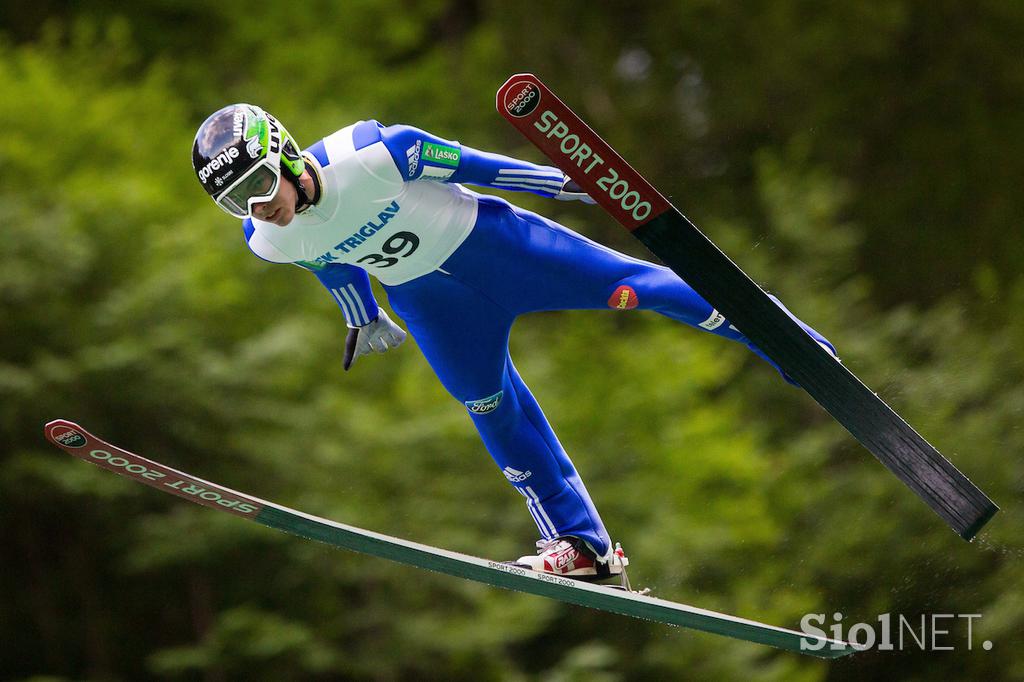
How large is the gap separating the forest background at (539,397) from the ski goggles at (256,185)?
4.45 metres

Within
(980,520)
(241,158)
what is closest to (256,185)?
(241,158)

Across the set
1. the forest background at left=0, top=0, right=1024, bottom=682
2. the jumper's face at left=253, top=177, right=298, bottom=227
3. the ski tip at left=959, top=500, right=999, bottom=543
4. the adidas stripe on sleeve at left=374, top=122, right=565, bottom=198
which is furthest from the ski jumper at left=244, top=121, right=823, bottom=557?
the forest background at left=0, top=0, right=1024, bottom=682

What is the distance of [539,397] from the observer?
31.9ft

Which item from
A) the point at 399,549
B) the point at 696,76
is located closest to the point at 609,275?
the point at 399,549

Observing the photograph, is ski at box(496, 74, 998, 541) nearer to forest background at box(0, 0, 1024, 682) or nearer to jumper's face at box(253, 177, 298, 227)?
jumper's face at box(253, 177, 298, 227)

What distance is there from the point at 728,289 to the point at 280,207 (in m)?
1.40

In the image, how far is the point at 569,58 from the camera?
40.9 ft

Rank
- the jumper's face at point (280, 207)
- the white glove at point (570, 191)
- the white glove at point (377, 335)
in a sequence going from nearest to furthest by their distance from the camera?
the jumper's face at point (280, 207) < the white glove at point (570, 191) < the white glove at point (377, 335)

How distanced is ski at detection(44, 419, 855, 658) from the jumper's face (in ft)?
3.58

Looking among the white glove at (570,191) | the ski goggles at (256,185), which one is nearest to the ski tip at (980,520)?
the white glove at (570,191)

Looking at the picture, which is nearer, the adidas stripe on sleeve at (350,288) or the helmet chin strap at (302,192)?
the helmet chin strap at (302,192)

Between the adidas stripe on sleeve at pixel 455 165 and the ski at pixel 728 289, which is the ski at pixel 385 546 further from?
the adidas stripe on sleeve at pixel 455 165

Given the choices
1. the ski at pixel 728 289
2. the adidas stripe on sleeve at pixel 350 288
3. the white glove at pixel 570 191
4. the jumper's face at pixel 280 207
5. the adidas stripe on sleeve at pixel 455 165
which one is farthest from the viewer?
the adidas stripe on sleeve at pixel 350 288

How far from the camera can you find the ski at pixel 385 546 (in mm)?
4633
